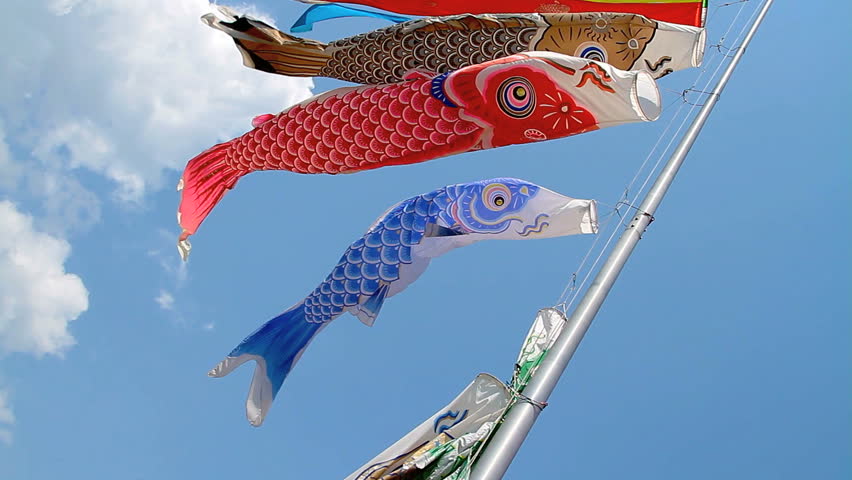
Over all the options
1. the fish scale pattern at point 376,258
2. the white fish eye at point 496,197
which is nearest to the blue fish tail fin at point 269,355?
the fish scale pattern at point 376,258

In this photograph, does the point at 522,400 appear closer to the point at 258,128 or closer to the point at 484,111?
the point at 484,111

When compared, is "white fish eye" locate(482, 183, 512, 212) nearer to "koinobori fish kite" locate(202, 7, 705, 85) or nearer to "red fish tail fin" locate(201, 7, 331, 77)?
"koinobori fish kite" locate(202, 7, 705, 85)

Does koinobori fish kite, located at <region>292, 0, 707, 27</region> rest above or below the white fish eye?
above

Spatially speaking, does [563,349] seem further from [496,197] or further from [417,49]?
[417,49]

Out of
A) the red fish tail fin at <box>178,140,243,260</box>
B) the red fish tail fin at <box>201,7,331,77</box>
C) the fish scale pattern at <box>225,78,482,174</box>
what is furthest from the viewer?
the red fish tail fin at <box>178,140,243,260</box>

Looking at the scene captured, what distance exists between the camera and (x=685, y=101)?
5.91m

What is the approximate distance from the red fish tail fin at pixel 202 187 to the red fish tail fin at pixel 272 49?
27.4 inches

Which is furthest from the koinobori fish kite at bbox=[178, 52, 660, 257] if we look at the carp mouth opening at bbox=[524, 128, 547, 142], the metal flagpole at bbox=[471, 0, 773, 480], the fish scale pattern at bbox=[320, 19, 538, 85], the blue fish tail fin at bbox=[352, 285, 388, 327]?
the blue fish tail fin at bbox=[352, 285, 388, 327]

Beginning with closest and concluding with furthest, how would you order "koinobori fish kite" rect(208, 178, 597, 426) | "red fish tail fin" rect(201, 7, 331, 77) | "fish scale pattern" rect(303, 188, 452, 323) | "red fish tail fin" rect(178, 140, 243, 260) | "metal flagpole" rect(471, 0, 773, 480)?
1. "metal flagpole" rect(471, 0, 773, 480)
2. "koinobori fish kite" rect(208, 178, 597, 426)
3. "fish scale pattern" rect(303, 188, 452, 323)
4. "red fish tail fin" rect(201, 7, 331, 77)
5. "red fish tail fin" rect(178, 140, 243, 260)

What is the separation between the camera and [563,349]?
326 cm

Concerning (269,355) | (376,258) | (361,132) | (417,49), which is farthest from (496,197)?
(269,355)

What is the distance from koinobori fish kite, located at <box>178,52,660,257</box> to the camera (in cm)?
441

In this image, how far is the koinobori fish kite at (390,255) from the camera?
15.2 feet

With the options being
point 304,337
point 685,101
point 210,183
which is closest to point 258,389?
point 304,337
